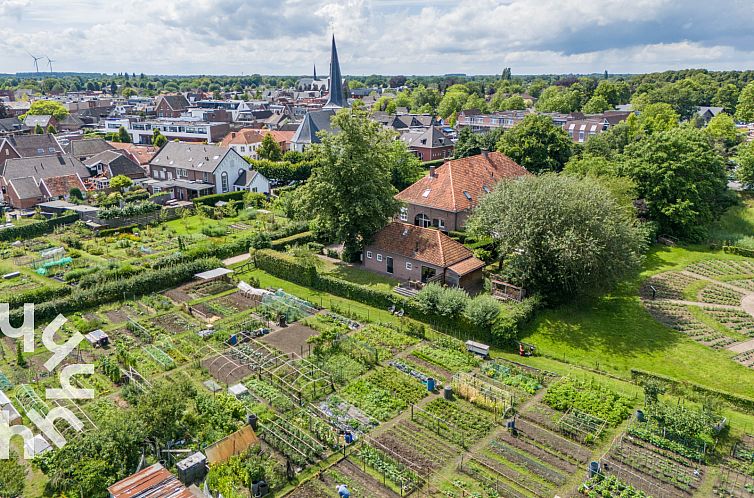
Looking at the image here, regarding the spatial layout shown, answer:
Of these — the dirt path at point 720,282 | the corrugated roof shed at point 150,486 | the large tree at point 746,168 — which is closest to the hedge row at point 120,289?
the corrugated roof shed at point 150,486

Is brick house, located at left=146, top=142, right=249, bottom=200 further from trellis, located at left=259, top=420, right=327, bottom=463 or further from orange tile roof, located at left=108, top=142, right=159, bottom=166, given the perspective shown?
trellis, located at left=259, top=420, right=327, bottom=463

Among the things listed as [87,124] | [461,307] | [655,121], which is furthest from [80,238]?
[87,124]

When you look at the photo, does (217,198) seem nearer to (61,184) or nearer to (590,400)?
(61,184)

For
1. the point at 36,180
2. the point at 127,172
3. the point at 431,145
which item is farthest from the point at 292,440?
the point at 431,145

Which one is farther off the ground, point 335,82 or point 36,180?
point 335,82

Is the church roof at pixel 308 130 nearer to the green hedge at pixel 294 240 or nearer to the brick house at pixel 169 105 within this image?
the green hedge at pixel 294 240

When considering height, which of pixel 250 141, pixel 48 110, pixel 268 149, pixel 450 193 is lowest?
pixel 450 193

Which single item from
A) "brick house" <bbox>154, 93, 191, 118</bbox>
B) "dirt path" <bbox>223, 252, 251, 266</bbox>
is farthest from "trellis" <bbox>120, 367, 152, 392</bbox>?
"brick house" <bbox>154, 93, 191, 118</bbox>
